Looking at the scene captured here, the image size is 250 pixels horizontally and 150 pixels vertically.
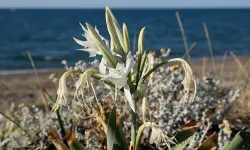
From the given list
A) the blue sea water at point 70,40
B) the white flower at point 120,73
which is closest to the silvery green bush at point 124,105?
the white flower at point 120,73

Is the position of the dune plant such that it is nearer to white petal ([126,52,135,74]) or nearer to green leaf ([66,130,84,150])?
white petal ([126,52,135,74])

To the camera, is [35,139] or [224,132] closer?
[224,132]

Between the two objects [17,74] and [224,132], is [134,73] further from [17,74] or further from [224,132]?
[17,74]

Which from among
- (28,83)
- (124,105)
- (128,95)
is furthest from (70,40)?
(128,95)

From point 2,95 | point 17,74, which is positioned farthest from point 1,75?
point 2,95

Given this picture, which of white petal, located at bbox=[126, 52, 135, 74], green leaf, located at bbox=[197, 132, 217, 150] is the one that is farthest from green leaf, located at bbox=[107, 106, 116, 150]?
green leaf, located at bbox=[197, 132, 217, 150]

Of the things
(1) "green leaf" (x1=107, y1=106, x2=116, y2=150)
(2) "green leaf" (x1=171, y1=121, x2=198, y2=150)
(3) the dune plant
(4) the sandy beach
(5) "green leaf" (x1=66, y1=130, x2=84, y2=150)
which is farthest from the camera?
(4) the sandy beach

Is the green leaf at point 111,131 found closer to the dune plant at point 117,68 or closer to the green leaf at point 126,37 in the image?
the dune plant at point 117,68

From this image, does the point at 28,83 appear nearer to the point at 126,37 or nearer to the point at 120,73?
the point at 126,37

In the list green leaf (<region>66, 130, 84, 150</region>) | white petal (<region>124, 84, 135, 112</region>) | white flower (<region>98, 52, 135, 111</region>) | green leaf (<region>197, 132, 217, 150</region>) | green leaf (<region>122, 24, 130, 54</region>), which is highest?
green leaf (<region>122, 24, 130, 54</region>)

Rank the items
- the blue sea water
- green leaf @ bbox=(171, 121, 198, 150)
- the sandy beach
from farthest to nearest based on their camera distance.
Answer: the blue sea water → the sandy beach → green leaf @ bbox=(171, 121, 198, 150)

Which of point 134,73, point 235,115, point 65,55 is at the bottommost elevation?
point 235,115
